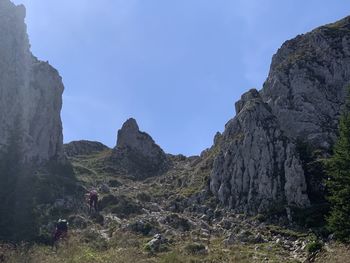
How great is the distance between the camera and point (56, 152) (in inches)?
2901

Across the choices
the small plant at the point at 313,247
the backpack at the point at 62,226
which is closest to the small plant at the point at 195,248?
the small plant at the point at 313,247

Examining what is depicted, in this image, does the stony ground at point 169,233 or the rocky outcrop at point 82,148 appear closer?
the stony ground at point 169,233

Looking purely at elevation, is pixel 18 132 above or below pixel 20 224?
above

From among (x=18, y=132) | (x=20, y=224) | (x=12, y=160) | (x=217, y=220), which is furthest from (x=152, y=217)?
(x=18, y=132)

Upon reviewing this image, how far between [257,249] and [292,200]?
506 inches

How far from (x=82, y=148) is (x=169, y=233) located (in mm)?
63902

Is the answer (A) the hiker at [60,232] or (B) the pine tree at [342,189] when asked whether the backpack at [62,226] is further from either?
(B) the pine tree at [342,189]

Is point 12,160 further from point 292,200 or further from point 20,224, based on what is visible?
point 292,200

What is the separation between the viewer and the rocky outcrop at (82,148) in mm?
100500

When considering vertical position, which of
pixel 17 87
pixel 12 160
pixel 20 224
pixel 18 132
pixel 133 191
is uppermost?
pixel 17 87

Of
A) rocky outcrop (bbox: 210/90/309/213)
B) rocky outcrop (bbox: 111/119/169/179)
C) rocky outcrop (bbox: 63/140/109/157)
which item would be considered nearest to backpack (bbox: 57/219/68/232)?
rocky outcrop (bbox: 210/90/309/213)

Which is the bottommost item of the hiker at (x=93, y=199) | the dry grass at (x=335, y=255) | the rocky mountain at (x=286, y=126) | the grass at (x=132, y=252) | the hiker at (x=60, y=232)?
the dry grass at (x=335, y=255)

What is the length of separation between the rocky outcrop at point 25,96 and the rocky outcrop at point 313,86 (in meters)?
30.6

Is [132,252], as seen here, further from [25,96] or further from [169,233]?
[25,96]
